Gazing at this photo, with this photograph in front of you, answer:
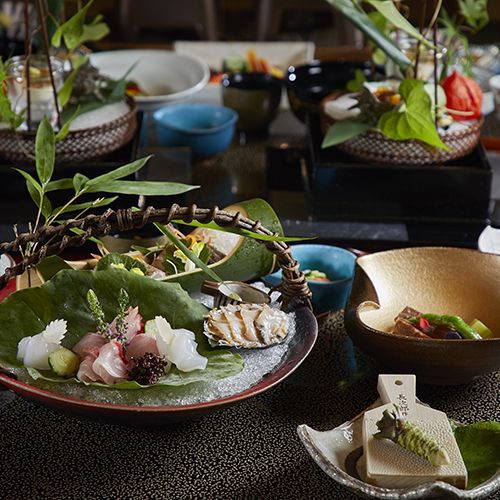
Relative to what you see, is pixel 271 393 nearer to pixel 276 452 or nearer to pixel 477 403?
pixel 276 452

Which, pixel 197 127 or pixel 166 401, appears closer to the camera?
pixel 166 401

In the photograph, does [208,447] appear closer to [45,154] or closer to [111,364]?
[111,364]

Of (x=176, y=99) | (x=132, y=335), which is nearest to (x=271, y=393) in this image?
(x=132, y=335)

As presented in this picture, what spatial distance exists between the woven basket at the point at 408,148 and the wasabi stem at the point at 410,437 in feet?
2.02

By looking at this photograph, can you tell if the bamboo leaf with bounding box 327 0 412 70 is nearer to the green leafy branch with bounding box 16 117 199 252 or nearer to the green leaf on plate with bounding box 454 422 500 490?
the green leafy branch with bounding box 16 117 199 252

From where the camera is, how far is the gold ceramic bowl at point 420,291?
0.72m

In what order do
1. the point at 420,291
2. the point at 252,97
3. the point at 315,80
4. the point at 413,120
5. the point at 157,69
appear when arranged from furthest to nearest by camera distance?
the point at 157,69 → the point at 315,80 → the point at 252,97 → the point at 413,120 → the point at 420,291

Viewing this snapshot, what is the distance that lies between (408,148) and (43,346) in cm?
76

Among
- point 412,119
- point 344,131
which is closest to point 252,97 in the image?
point 344,131

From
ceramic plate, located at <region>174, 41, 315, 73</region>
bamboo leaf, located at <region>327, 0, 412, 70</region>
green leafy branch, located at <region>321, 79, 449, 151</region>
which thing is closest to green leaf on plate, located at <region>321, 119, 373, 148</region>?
green leafy branch, located at <region>321, 79, 449, 151</region>

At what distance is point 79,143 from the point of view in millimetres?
1052

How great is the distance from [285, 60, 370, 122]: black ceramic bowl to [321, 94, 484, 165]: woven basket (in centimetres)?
37

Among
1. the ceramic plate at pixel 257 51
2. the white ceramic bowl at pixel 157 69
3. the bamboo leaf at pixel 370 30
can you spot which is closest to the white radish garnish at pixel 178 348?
the bamboo leaf at pixel 370 30

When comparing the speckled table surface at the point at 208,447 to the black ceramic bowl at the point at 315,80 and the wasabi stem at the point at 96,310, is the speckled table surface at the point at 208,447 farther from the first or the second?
the black ceramic bowl at the point at 315,80
